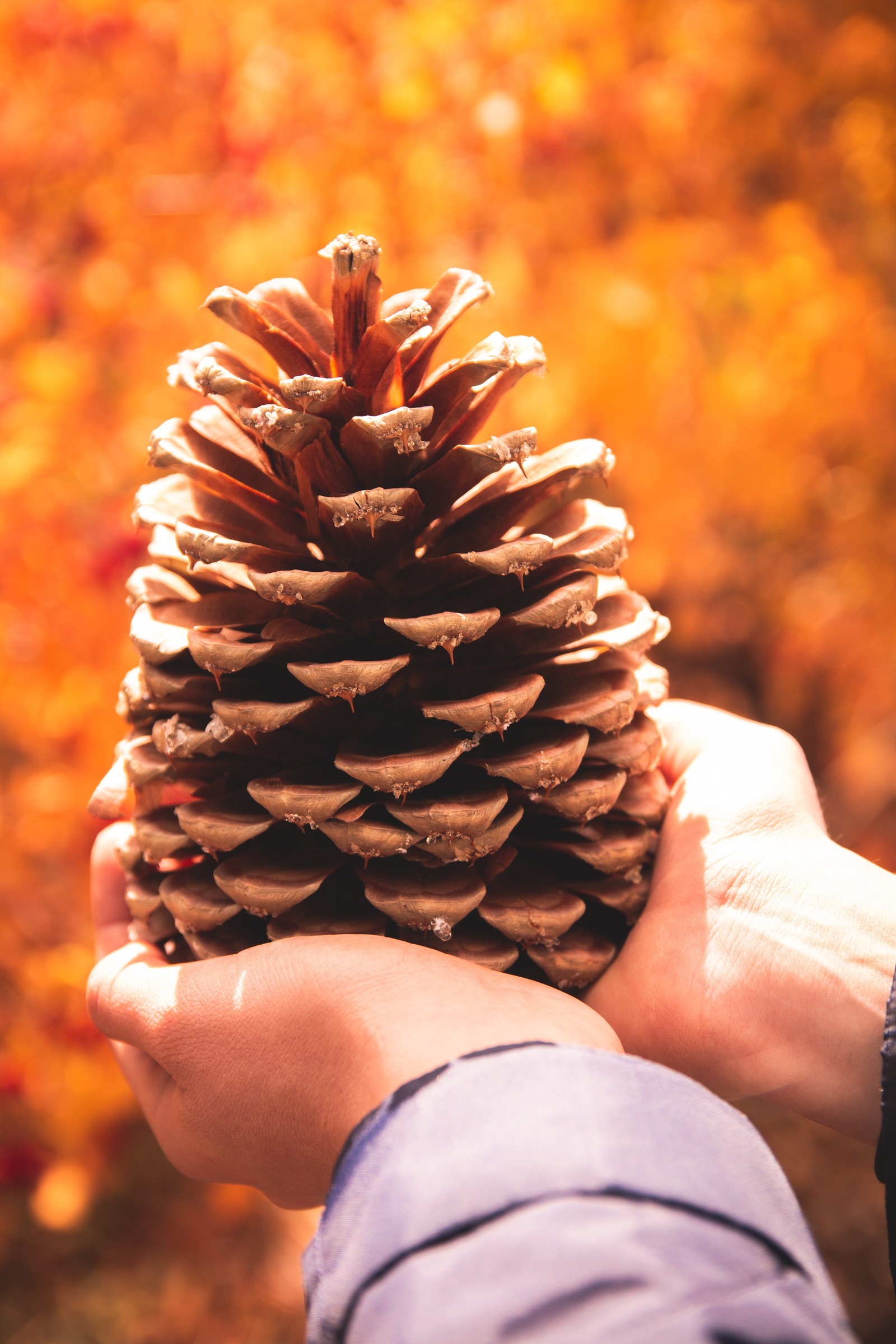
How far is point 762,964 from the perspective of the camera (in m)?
0.75

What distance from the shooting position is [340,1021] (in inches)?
25.1

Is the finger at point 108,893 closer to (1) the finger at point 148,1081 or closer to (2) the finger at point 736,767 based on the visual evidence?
(1) the finger at point 148,1081

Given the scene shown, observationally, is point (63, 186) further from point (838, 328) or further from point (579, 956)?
point (579, 956)

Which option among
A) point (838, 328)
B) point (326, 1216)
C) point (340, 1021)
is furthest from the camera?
point (838, 328)

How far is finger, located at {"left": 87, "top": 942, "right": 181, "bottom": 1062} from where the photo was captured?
0.73 metres

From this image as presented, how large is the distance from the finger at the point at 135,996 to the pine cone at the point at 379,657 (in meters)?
0.04

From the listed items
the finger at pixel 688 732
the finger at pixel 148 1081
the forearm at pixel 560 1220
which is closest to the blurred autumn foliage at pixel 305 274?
the finger at pixel 688 732

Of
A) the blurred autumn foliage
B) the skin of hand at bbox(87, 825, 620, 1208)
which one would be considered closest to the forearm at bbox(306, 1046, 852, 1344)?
the skin of hand at bbox(87, 825, 620, 1208)

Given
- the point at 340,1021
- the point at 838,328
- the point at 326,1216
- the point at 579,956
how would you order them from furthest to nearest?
1. the point at 838,328
2. the point at 579,956
3. the point at 340,1021
4. the point at 326,1216

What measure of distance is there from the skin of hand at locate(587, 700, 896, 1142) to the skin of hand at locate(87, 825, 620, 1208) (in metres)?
0.12

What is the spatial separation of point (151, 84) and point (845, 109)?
1157mm

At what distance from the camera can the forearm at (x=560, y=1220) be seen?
0.41 metres

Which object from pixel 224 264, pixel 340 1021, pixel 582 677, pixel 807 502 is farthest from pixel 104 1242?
pixel 807 502

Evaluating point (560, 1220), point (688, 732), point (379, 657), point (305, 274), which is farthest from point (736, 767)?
point (305, 274)
